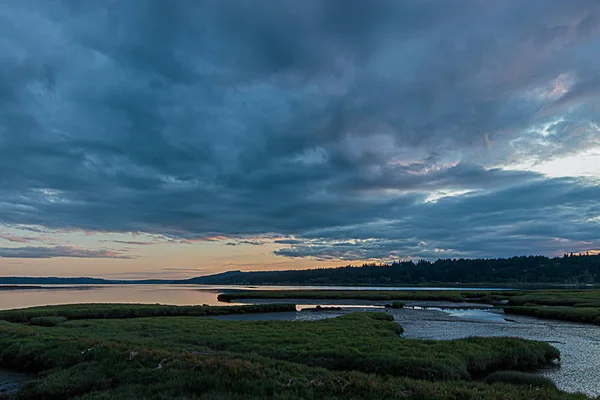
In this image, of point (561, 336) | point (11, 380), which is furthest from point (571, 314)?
point (11, 380)

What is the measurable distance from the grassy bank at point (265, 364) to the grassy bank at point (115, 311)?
21.7m

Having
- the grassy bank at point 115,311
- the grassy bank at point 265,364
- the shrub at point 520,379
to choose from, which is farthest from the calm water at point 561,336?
the grassy bank at point 115,311

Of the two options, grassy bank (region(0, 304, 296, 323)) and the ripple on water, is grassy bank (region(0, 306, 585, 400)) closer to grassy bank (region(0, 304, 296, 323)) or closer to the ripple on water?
the ripple on water

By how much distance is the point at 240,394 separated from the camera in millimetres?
14914

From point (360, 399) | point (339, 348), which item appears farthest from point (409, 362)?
point (360, 399)

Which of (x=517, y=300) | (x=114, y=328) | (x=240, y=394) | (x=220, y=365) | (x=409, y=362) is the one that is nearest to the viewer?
(x=240, y=394)

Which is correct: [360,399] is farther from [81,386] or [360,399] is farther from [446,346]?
[446,346]

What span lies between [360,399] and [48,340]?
24.9 m

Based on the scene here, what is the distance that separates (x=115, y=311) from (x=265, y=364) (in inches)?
1955

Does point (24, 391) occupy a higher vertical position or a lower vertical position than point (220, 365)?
lower

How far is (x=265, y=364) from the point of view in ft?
63.7

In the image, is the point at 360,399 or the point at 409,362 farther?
the point at 409,362

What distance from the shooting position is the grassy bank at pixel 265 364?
50.2ft

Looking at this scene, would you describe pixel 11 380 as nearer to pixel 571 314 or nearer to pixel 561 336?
pixel 561 336
